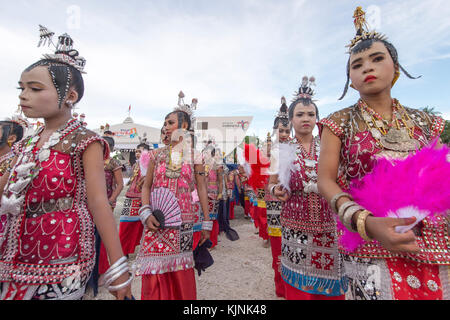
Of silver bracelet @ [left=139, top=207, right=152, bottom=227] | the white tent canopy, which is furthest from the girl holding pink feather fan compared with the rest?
the white tent canopy

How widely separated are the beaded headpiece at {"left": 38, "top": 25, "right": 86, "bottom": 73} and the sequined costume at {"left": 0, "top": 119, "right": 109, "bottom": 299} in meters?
0.59

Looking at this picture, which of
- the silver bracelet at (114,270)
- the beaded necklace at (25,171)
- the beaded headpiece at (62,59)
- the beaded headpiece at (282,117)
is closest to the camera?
the silver bracelet at (114,270)

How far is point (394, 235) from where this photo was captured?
44.1 inches

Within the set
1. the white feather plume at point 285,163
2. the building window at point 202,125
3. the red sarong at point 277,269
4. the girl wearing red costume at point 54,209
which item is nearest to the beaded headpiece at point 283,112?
the white feather plume at point 285,163

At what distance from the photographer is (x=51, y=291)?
156cm

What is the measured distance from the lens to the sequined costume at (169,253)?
2871mm

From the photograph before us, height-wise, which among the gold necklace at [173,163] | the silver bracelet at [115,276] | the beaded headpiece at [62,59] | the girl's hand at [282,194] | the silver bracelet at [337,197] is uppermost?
the beaded headpiece at [62,59]

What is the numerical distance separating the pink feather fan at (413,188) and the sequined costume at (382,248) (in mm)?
226

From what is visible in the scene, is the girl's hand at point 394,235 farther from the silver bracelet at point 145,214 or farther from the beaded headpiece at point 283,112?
the beaded headpiece at point 283,112

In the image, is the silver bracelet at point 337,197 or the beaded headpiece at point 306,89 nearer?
the silver bracelet at point 337,197

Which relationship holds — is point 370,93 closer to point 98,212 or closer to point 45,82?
point 98,212

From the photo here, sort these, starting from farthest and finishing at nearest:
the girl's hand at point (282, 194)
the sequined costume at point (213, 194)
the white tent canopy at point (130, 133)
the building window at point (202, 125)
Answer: the white tent canopy at point (130, 133) < the building window at point (202, 125) < the sequined costume at point (213, 194) < the girl's hand at point (282, 194)

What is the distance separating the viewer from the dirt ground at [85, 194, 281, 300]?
413 cm

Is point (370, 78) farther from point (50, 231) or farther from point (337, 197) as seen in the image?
point (50, 231)
